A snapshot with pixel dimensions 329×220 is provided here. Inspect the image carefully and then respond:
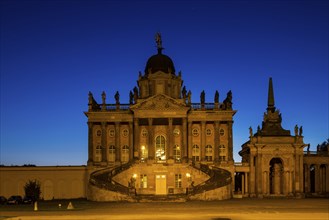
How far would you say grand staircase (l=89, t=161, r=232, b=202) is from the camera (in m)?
60.4

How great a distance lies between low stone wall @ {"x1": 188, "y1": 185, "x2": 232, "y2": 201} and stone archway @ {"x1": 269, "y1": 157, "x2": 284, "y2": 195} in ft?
46.4

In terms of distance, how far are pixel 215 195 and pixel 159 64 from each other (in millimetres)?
25639

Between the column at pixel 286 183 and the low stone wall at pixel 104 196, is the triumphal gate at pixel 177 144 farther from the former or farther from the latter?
the low stone wall at pixel 104 196

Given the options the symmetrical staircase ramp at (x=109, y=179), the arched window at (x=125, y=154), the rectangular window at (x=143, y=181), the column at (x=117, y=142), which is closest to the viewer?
the symmetrical staircase ramp at (x=109, y=179)

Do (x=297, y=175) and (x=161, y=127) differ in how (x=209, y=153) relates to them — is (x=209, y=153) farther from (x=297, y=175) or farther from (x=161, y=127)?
(x=297, y=175)

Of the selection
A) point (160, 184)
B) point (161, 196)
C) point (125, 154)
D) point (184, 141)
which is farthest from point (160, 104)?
point (161, 196)

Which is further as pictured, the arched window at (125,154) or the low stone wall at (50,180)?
the arched window at (125,154)

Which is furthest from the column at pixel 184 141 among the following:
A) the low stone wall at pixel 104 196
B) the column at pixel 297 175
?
the low stone wall at pixel 104 196

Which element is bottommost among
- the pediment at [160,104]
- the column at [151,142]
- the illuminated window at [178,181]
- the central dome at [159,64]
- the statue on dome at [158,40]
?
the illuminated window at [178,181]

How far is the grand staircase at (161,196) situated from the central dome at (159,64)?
16.1 meters

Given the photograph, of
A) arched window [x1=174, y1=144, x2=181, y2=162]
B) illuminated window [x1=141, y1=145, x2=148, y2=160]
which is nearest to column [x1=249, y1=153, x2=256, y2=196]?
arched window [x1=174, y1=144, x2=181, y2=162]

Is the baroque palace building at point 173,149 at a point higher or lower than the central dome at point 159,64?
lower

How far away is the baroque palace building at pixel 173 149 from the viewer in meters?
73.9

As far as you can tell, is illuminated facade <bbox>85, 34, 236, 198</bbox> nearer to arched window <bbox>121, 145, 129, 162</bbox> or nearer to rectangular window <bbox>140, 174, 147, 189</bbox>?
arched window <bbox>121, 145, 129, 162</bbox>
